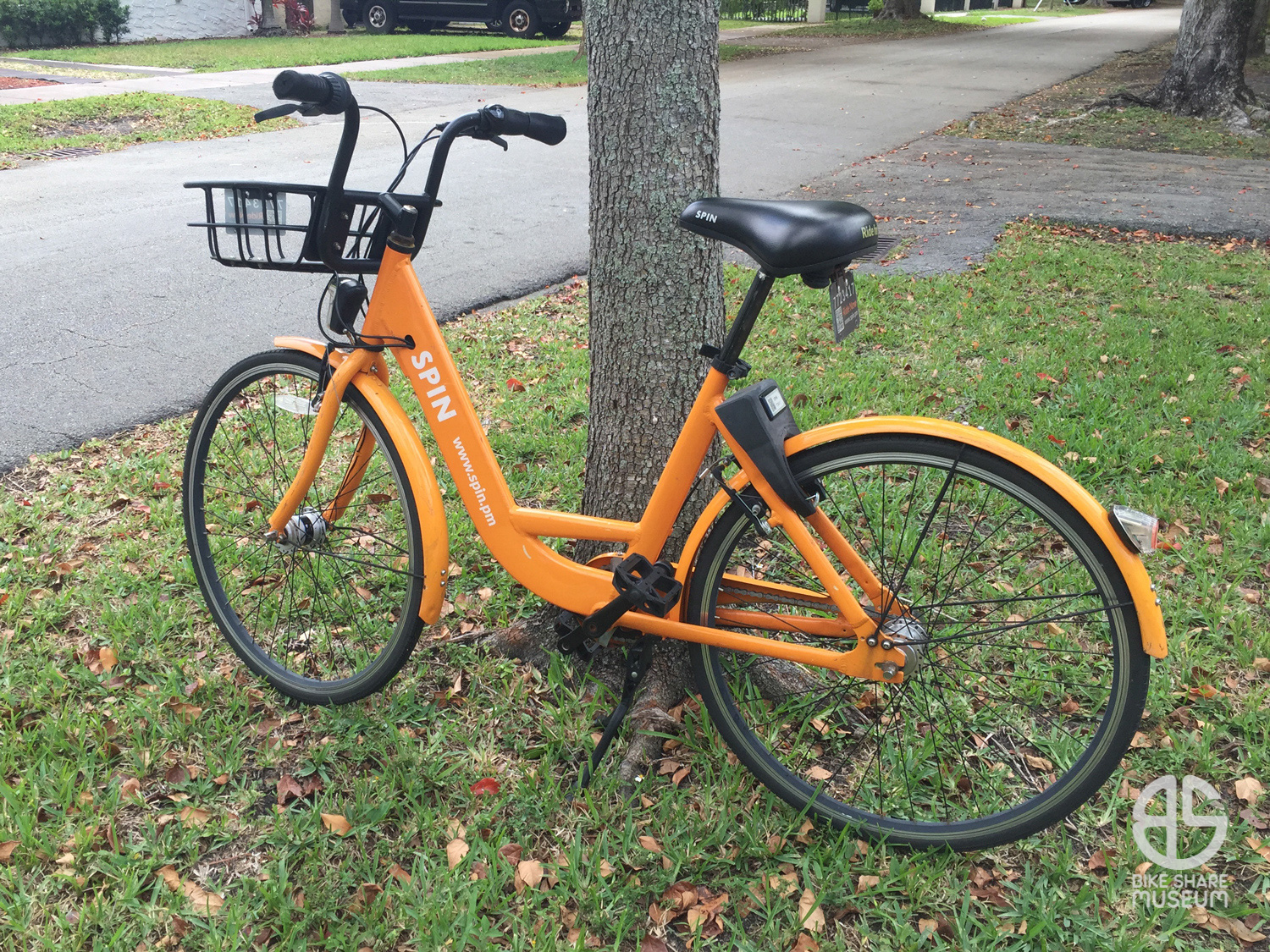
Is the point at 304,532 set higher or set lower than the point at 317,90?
lower

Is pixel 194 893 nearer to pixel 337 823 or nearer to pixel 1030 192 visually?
pixel 337 823

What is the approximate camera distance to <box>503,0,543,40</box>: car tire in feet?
76.5

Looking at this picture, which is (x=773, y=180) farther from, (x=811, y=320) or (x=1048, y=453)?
(x=1048, y=453)

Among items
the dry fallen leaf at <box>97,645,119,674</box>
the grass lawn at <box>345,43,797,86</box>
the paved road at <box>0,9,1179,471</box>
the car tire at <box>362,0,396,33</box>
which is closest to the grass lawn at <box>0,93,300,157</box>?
the paved road at <box>0,9,1179,471</box>

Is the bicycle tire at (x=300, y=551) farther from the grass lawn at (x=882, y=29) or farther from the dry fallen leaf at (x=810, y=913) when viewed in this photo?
the grass lawn at (x=882, y=29)

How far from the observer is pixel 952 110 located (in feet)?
48.4

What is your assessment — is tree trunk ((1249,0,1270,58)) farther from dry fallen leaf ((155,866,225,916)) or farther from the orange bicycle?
dry fallen leaf ((155,866,225,916))

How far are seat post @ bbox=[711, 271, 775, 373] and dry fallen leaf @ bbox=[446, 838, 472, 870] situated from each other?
1295mm

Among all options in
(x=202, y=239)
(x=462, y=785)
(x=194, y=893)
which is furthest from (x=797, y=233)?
(x=202, y=239)

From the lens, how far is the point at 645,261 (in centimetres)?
266

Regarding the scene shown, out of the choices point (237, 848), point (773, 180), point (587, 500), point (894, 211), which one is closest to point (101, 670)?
point (237, 848)

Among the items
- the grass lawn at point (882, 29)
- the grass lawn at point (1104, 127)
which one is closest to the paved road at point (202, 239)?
the grass lawn at point (1104, 127)

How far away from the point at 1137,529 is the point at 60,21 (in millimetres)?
25582

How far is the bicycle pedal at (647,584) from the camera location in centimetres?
232
